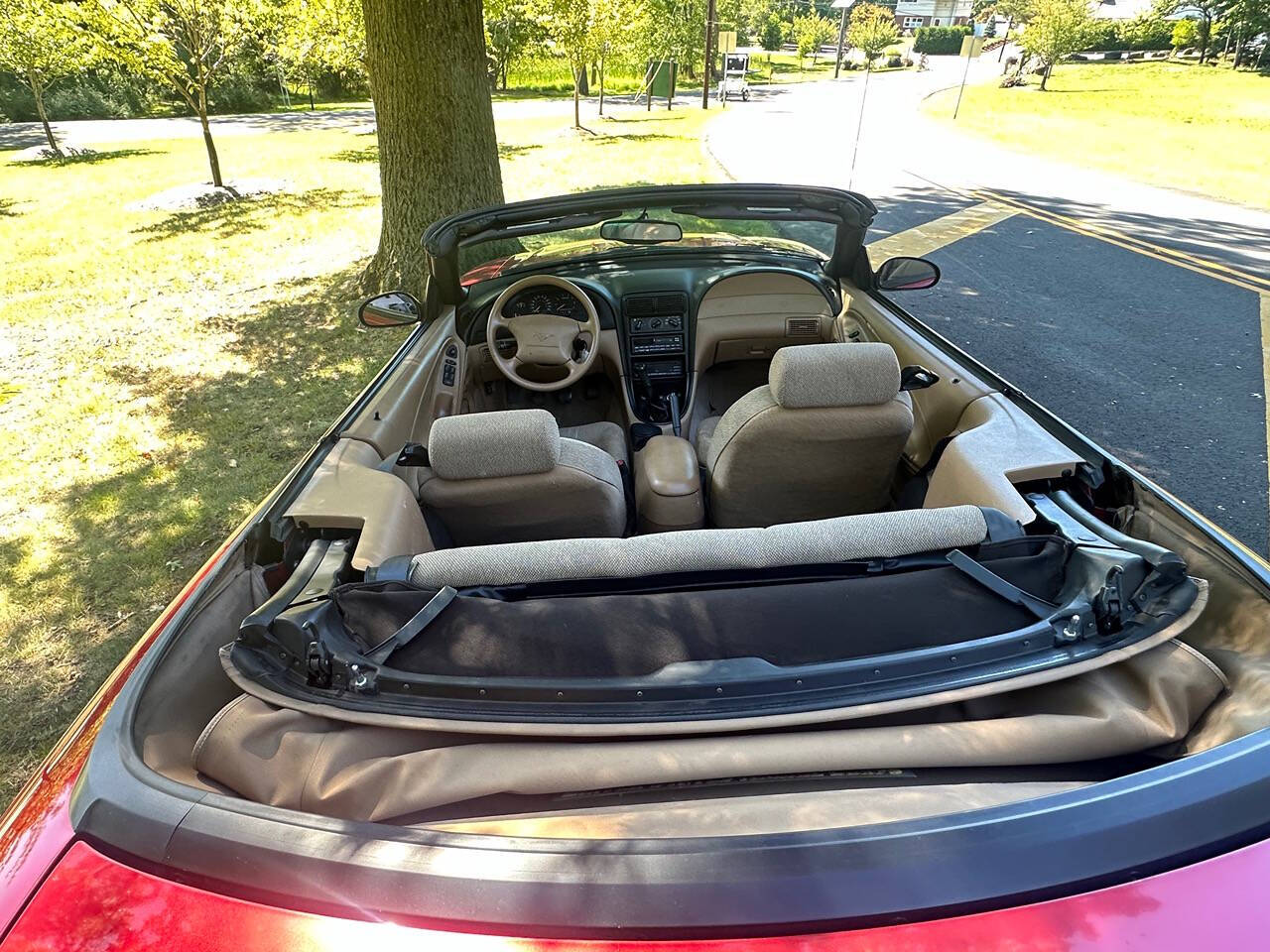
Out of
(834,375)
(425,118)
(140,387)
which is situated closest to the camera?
(834,375)

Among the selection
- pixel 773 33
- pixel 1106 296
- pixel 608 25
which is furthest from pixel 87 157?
pixel 773 33

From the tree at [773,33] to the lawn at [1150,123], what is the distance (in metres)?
28.9

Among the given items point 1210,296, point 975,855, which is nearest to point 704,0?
point 1210,296

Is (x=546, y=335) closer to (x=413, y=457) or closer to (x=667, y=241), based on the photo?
(x=667, y=241)

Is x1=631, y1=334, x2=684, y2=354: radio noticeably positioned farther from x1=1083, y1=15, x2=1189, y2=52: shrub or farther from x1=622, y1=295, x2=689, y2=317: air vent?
x1=1083, y1=15, x2=1189, y2=52: shrub

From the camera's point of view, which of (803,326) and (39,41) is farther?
(39,41)

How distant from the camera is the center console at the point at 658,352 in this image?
3910 millimetres

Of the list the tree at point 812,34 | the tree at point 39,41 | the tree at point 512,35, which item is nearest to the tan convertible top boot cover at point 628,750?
the tree at point 39,41

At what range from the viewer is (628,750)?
1249 mm

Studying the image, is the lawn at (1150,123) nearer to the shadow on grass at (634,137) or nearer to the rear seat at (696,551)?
the shadow on grass at (634,137)

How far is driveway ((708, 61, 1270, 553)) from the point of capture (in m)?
4.50

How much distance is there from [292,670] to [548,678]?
52 cm

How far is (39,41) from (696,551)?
806 inches

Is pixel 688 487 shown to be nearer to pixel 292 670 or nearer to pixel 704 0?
pixel 292 670
